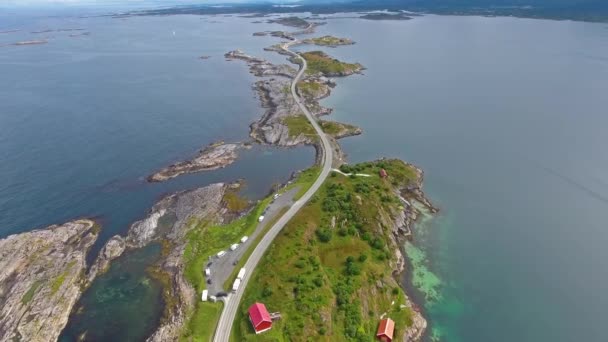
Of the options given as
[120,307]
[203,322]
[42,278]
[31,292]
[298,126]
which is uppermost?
[298,126]

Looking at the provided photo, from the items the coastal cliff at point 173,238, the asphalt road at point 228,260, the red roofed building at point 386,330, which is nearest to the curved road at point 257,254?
the asphalt road at point 228,260

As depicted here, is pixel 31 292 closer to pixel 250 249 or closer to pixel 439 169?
pixel 250 249

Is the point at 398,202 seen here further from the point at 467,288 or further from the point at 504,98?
the point at 504,98

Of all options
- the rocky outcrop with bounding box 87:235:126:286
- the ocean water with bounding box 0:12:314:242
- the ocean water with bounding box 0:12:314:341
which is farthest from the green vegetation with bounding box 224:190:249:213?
the rocky outcrop with bounding box 87:235:126:286

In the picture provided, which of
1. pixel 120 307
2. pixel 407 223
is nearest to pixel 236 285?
pixel 120 307

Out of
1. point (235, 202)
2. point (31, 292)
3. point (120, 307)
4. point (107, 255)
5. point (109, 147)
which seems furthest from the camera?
point (109, 147)

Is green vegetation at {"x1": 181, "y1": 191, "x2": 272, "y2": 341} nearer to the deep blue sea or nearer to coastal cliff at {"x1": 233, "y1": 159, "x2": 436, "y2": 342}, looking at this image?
coastal cliff at {"x1": 233, "y1": 159, "x2": 436, "y2": 342}
